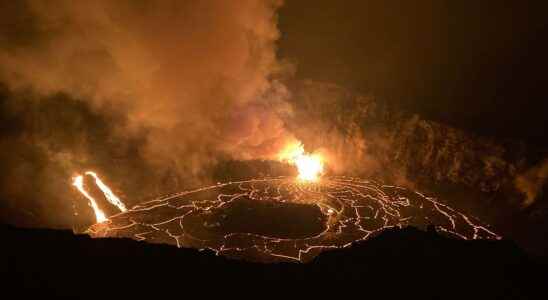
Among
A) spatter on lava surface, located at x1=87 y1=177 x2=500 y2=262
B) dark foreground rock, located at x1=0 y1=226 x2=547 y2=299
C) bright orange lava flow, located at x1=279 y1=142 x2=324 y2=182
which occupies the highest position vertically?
bright orange lava flow, located at x1=279 y1=142 x2=324 y2=182

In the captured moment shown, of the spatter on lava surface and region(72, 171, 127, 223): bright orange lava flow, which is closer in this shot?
the spatter on lava surface

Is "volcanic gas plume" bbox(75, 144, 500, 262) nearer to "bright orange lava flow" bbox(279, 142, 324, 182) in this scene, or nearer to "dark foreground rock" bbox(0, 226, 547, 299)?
"bright orange lava flow" bbox(279, 142, 324, 182)

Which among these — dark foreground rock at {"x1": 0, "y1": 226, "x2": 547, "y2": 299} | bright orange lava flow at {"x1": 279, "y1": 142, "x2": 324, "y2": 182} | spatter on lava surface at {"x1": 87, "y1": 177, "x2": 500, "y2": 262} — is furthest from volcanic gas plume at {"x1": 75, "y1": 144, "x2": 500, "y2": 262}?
dark foreground rock at {"x1": 0, "y1": 226, "x2": 547, "y2": 299}

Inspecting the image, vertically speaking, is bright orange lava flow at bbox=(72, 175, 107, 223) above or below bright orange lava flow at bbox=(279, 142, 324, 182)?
below

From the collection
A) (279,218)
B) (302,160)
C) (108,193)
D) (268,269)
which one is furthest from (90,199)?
(268,269)

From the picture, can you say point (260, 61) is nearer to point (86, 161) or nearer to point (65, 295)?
point (86, 161)

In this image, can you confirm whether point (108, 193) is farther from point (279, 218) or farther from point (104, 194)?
point (279, 218)

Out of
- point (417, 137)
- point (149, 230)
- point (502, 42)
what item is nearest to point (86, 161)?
point (149, 230)
